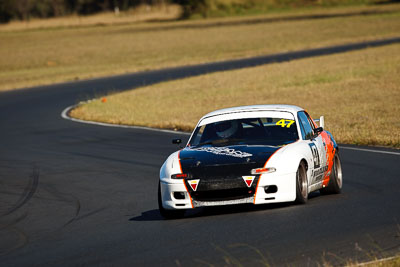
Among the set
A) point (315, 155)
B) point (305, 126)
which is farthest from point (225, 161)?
point (305, 126)

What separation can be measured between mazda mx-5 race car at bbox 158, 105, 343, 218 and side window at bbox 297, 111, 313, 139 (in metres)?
0.02

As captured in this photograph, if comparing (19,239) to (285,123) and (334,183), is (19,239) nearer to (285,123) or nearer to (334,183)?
(285,123)

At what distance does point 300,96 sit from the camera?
2967 centimetres

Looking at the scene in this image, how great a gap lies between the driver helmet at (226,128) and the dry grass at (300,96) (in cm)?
627

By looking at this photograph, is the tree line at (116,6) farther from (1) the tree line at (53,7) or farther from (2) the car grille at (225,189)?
(2) the car grille at (225,189)

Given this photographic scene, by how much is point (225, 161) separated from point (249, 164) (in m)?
0.30

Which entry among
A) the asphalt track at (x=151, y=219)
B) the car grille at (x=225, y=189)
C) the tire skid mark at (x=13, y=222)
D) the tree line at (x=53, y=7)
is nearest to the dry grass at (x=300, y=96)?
the asphalt track at (x=151, y=219)

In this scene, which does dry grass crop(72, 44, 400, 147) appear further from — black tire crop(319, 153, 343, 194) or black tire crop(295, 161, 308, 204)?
black tire crop(295, 161, 308, 204)

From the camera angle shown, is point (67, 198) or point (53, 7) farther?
point (53, 7)

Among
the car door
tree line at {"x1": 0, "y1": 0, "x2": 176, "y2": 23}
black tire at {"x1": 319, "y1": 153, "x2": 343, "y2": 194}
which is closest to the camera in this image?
the car door

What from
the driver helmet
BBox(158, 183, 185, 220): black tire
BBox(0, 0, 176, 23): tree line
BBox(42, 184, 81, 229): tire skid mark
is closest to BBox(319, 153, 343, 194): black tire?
the driver helmet

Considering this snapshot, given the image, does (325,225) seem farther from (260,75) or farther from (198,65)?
(198,65)

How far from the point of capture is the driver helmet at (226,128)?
1113 cm

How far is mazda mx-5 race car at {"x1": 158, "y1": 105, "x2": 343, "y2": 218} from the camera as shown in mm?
9672
